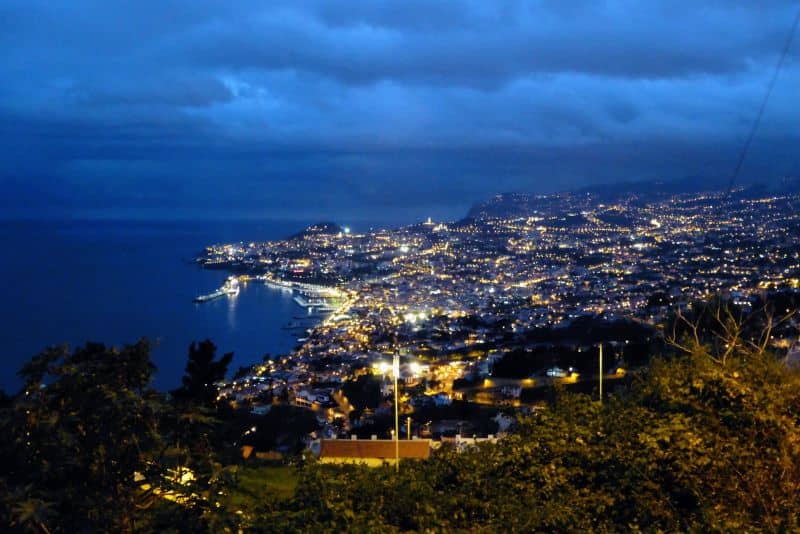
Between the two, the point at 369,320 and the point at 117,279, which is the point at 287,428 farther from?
the point at 117,279

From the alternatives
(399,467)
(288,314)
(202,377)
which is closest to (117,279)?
(288,314)

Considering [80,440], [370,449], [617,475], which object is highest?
[80,440]

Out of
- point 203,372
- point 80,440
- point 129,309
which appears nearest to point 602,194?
point 129,309

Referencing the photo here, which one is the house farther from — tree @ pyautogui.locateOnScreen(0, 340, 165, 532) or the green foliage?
tree @ pyautogui.locateOnScreen(0, 340, 165, 532)

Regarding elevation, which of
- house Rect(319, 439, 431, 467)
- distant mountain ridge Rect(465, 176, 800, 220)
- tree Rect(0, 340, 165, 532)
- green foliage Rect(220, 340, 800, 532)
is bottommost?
house Rect(319, 439, 431, 467)

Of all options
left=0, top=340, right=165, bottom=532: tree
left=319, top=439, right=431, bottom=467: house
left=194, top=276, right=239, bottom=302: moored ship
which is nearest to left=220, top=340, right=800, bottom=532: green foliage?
left=0, top=340, right=165, bottom=532: tree

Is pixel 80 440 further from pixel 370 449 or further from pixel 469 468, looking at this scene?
pixel 370 449
